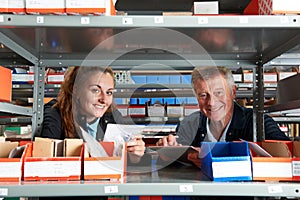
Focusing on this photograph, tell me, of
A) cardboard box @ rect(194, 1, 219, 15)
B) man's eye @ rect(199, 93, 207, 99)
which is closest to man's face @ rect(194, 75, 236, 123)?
man's eye @ rect(199, 93, 207, 99)

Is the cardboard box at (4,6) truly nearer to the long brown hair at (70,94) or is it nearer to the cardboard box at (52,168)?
the cardboard box at (52,168)

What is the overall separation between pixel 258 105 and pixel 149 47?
0.66m

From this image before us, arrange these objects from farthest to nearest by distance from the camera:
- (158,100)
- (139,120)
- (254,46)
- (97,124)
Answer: (158,100) < (139,120) < (97,124) < (254,46)

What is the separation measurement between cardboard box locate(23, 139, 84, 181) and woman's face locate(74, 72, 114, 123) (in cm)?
71

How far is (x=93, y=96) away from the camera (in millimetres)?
1847

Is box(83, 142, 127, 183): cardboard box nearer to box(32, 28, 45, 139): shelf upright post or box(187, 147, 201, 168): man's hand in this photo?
box(187, 147, 201, 168): man's hand

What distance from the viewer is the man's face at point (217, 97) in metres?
1.92

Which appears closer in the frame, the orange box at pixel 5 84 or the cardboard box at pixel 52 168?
the cardboard box at pixel 52 168

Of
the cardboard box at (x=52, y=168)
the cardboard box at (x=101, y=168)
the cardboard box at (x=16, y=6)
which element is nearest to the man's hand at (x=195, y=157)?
the cardboard box at (x=101, y=168)

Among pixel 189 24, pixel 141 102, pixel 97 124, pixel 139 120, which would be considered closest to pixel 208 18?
pixel 189 24

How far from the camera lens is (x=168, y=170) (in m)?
1.48

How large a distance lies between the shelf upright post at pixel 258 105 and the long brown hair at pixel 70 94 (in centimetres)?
80

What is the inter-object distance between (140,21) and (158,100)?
2.48 metres

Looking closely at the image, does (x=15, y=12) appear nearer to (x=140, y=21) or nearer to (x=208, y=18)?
(x=140, y=21)
